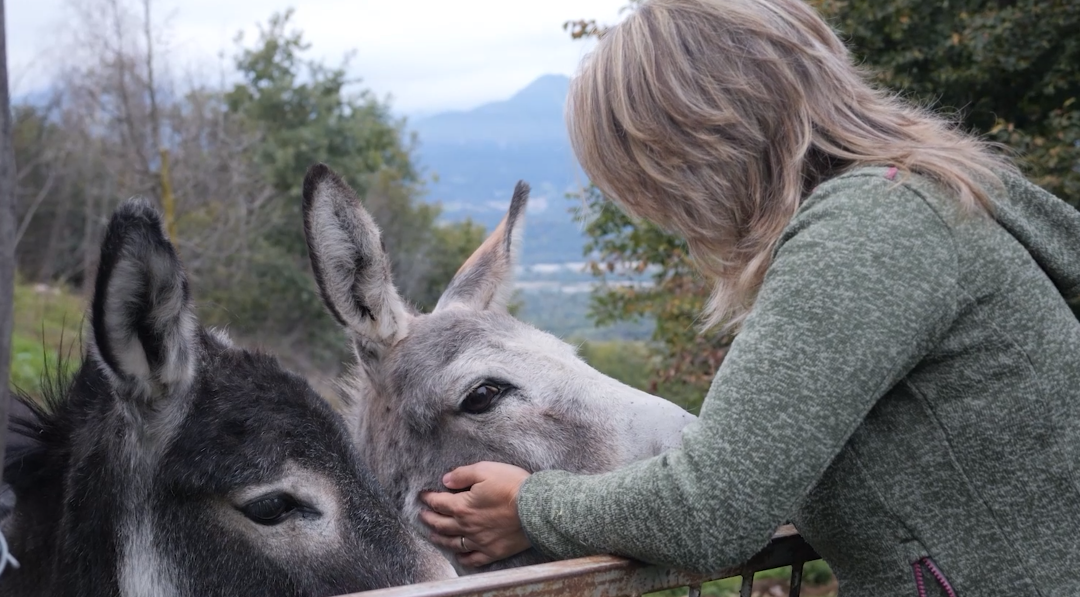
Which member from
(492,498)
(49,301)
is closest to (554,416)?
(492,498)


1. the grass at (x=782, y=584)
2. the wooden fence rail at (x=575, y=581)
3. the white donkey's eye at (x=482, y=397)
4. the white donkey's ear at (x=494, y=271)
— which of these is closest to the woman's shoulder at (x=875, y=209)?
the wooden fence rail at (x=575, y=581)

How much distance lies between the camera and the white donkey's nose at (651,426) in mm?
2475

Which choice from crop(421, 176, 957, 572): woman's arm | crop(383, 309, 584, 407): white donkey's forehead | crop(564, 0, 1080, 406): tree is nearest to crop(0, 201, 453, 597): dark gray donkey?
crop(383, 309, 584, 407): white donkey's forehead

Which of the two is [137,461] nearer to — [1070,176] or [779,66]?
[779,66]

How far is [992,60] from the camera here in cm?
674

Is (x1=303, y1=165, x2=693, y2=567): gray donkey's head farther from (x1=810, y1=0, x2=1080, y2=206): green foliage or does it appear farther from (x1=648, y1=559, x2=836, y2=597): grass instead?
(x1=810, y1=0, x2=1080, y2=206): green foliage

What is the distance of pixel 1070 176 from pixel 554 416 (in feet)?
16.2

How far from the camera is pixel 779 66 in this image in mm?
1802

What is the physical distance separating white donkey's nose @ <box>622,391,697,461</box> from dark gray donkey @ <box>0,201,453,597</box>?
63 cm

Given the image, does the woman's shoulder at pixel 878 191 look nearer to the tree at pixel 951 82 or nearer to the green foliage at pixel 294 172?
the tree at pixel 951 82

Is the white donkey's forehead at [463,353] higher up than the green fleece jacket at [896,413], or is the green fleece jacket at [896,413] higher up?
the green fleece jacket at [896,413]

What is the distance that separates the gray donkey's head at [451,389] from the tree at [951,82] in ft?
11.7

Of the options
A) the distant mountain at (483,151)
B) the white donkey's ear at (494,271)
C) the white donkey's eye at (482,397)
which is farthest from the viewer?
the distant mountain at (483,151)

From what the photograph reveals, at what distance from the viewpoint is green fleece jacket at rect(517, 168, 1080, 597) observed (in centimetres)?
145
